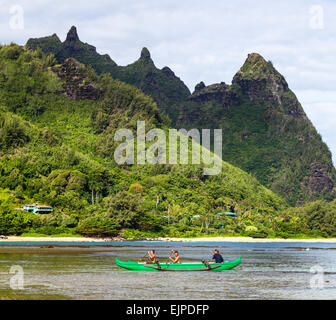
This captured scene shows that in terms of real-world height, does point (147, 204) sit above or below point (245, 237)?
above

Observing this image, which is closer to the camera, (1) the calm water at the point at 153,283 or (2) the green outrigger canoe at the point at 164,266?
(1) the calm water at the point at 153,283

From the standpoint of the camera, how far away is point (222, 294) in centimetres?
5078

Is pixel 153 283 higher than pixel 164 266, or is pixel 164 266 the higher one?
pixel 164 266

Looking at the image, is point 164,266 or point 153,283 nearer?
point 153,283

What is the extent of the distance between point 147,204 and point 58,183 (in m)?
32.7

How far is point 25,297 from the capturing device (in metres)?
45.8

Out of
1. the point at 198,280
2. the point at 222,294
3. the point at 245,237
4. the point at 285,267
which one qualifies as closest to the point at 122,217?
the point at 245,237

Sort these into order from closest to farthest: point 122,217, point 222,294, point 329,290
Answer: point 222,294, point 329,290, point 122,217

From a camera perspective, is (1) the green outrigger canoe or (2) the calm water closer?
(2) the calm water

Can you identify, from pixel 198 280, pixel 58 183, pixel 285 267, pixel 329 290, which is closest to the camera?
pixel 329 290
